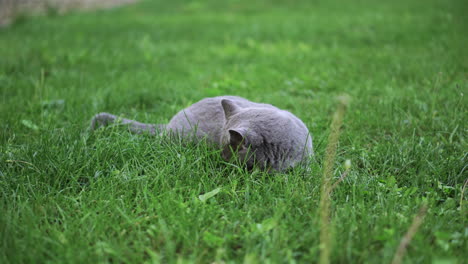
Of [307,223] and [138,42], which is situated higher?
[138,42]

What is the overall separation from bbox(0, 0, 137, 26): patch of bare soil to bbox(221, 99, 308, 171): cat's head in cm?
811

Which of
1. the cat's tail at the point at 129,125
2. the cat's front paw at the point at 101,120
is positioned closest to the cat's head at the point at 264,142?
the cat's tail at the point at 129,125

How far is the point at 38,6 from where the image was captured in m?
9.45

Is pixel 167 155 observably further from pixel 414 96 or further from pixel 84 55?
pixel 84 55

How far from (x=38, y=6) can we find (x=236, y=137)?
985 cm

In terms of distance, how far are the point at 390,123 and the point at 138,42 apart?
4.41m

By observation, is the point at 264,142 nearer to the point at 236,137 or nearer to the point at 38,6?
the point at 236,137

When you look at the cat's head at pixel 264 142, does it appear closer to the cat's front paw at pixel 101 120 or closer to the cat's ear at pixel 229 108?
the cat's ear at pixel 229 108

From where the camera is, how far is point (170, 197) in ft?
5.87

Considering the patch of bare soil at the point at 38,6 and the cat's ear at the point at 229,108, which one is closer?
the cat's ear at the point at 229,108

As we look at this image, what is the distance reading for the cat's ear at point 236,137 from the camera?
6.37 ft

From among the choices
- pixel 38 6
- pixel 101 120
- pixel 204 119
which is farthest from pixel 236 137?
pixel 38 6

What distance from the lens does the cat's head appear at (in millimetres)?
2023

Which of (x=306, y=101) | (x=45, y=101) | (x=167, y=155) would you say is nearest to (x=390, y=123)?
(x=306, y=101)
